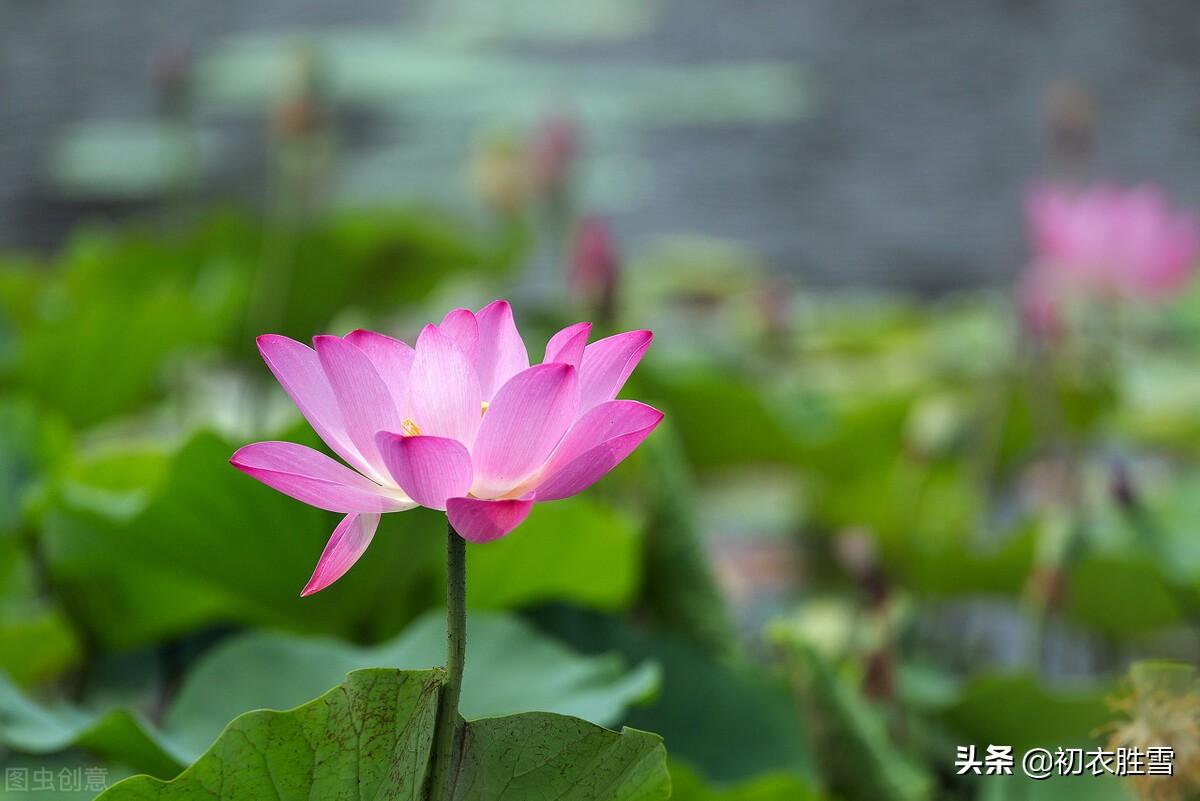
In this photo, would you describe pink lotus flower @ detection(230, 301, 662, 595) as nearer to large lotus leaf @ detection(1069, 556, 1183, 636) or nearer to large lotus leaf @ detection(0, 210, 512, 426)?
large lotus leaf @ detection(1069, 556, 1183, 636)

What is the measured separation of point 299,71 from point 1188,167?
17.1 ft

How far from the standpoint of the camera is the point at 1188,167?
17.5 ft

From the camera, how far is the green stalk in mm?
242

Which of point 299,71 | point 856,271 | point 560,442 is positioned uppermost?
point 856,271

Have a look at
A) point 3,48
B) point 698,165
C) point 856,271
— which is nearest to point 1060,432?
point 856,271

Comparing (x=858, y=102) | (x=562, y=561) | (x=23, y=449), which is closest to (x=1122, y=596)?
(x=562, y=561)

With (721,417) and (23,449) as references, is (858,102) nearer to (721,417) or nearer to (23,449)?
(721,417)

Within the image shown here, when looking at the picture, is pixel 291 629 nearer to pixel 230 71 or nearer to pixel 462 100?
pixel 462 100

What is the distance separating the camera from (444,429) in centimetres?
26

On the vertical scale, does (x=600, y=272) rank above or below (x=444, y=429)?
above

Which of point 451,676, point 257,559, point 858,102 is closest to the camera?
point 451,676

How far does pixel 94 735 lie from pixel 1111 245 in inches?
37.2

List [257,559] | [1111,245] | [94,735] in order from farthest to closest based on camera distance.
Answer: [1111,245], [257,559], [94,735]

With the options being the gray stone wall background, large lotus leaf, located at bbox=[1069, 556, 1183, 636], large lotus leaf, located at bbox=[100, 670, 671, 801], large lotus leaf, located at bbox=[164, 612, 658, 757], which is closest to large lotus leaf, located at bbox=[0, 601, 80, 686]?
large lotus leaf, located at bbox=[164, 612, 658, 757]
